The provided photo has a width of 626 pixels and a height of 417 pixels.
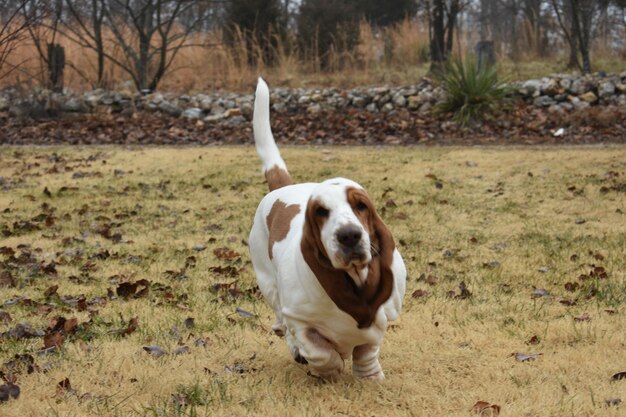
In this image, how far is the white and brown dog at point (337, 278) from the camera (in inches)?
129

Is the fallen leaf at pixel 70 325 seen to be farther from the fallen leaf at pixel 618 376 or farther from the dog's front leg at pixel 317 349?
the fallen leaf at pixel 618 376

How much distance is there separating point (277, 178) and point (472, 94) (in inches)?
437

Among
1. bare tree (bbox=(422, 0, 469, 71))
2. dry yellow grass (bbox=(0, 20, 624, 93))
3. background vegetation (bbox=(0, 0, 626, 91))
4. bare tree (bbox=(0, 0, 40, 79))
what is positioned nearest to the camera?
bare tree (bbox=(0, 0, 40, 79))

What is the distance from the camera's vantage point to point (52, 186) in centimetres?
1127

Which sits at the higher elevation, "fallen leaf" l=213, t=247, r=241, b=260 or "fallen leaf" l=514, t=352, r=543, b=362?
"fallen leaf" l=213, t=247, r=241, b=260

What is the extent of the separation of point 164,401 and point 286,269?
0.78 m

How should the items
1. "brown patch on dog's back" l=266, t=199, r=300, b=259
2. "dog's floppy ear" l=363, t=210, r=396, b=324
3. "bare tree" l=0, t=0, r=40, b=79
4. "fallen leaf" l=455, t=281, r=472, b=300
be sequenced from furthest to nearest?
1. "bare tree" l=0, t=0, r=40, b=79
2. "fallen leaf" l=455, t=281, r=472, b=300
3. "brown patch on dog's back" l=266, t=199, r=300, b=259
4. "dog's floppy ear" l=363, t=210, r=396, b=324

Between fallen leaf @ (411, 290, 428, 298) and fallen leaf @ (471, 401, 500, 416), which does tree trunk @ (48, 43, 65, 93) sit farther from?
fallen leaf @ (471, 401, 500, 416)

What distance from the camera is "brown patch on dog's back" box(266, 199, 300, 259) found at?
155 inches

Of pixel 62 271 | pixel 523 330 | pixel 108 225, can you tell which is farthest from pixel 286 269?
pixel 108 225

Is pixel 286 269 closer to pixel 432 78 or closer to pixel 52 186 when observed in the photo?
pixel 52 186

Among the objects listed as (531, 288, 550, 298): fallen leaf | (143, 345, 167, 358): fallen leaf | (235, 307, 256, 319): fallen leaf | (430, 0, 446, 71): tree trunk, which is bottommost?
(531, 288, 550, 298): fallen leaf

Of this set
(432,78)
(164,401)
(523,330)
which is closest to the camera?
(164,401)

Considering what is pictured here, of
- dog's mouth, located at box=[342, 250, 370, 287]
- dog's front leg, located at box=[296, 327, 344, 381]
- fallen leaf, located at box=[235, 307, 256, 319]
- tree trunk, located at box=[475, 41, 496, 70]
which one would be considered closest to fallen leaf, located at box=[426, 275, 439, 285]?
fallen leaf, located at box=[235, 307, 256, 319]
